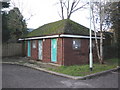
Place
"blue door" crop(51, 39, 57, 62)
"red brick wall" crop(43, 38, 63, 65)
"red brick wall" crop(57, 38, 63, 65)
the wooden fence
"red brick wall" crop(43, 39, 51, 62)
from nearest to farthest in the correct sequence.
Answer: "red brick wall" crop(57, 38, 63, 65) → "red brick wall" crop(43, 38, 63, 65) → "blue door" crop(51, 39, 57, 62) → "red brick wall" crop(43, 39, 51, 62) → the wooden fence

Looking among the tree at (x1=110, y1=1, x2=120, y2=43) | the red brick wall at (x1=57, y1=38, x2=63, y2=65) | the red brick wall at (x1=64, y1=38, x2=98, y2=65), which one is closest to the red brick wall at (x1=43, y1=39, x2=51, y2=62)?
the red brick wall at (x1=57, y1=38, x2=63, y2=65)

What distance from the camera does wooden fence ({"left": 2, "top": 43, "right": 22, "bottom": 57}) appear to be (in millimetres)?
17562

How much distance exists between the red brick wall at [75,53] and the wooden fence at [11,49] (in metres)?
9.57

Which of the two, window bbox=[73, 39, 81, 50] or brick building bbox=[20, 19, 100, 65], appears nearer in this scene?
brick building bbox=[20, 19, 100, 65]

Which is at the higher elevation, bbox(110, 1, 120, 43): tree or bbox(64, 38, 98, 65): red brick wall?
bbox(110, 1, 120, 43): tree

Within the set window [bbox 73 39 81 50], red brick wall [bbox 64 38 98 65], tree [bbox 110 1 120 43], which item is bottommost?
red brick wall [bbox 64 38 98 65]

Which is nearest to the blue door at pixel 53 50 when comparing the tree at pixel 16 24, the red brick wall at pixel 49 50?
the red brick wall at pixel 49 50

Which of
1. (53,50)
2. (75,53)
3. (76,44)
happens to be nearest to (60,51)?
(53,50)

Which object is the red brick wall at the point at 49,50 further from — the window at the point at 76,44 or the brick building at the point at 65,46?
the window at the point at 76,44

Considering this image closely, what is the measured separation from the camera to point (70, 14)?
95.2ft

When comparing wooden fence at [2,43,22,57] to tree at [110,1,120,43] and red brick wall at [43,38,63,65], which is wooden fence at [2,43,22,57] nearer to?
red brick wall at [43,38,63,65]

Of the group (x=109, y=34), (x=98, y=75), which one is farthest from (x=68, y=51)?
(x=109, y=34)

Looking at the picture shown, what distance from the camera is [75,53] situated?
39.2 ft

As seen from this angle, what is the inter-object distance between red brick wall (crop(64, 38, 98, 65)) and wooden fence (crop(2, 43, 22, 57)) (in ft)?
31.4
